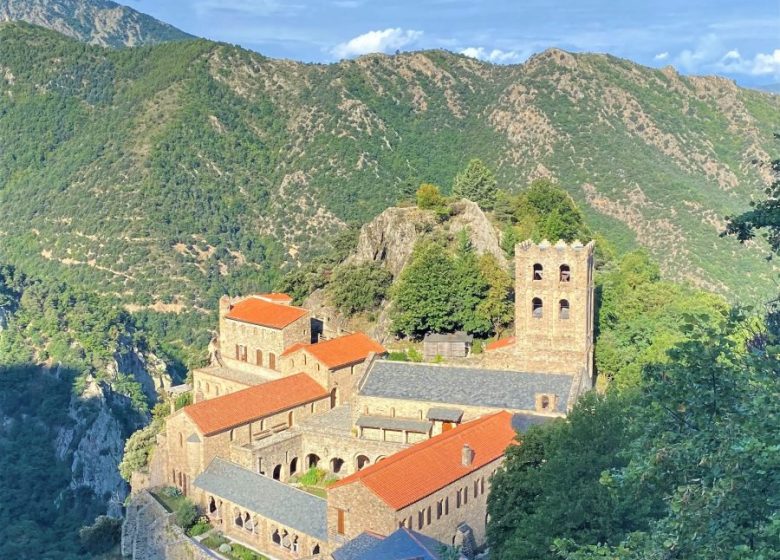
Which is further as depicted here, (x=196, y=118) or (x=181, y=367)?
(x=196, y=118)

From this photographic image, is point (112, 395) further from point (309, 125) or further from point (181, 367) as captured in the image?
point (309, 125)

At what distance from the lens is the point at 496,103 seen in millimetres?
135000

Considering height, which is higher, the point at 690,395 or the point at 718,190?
the point at 718,190

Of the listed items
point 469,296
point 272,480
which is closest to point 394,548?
point 272,480

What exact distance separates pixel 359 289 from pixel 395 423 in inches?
766

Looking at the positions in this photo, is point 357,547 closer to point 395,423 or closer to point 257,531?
point 257,531

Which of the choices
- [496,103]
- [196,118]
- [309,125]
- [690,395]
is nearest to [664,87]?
[496,103]

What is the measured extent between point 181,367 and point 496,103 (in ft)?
208

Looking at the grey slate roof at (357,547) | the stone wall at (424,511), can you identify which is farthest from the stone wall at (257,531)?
the grey slate roof at (357,547)

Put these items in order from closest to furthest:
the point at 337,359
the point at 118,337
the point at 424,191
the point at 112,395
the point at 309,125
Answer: the point at 337,359 < the point at 424,191 < the point at 112,395 < the point at 118,337 < the point at 309,125

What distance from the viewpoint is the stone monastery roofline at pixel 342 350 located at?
4891 centimetres

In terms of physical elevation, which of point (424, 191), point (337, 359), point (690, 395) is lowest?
point (337, 359)

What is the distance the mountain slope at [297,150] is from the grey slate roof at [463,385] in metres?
45.5

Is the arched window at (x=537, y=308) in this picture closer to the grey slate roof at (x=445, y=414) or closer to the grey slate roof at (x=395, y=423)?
the grey slate roof at (x=445, y=414)
